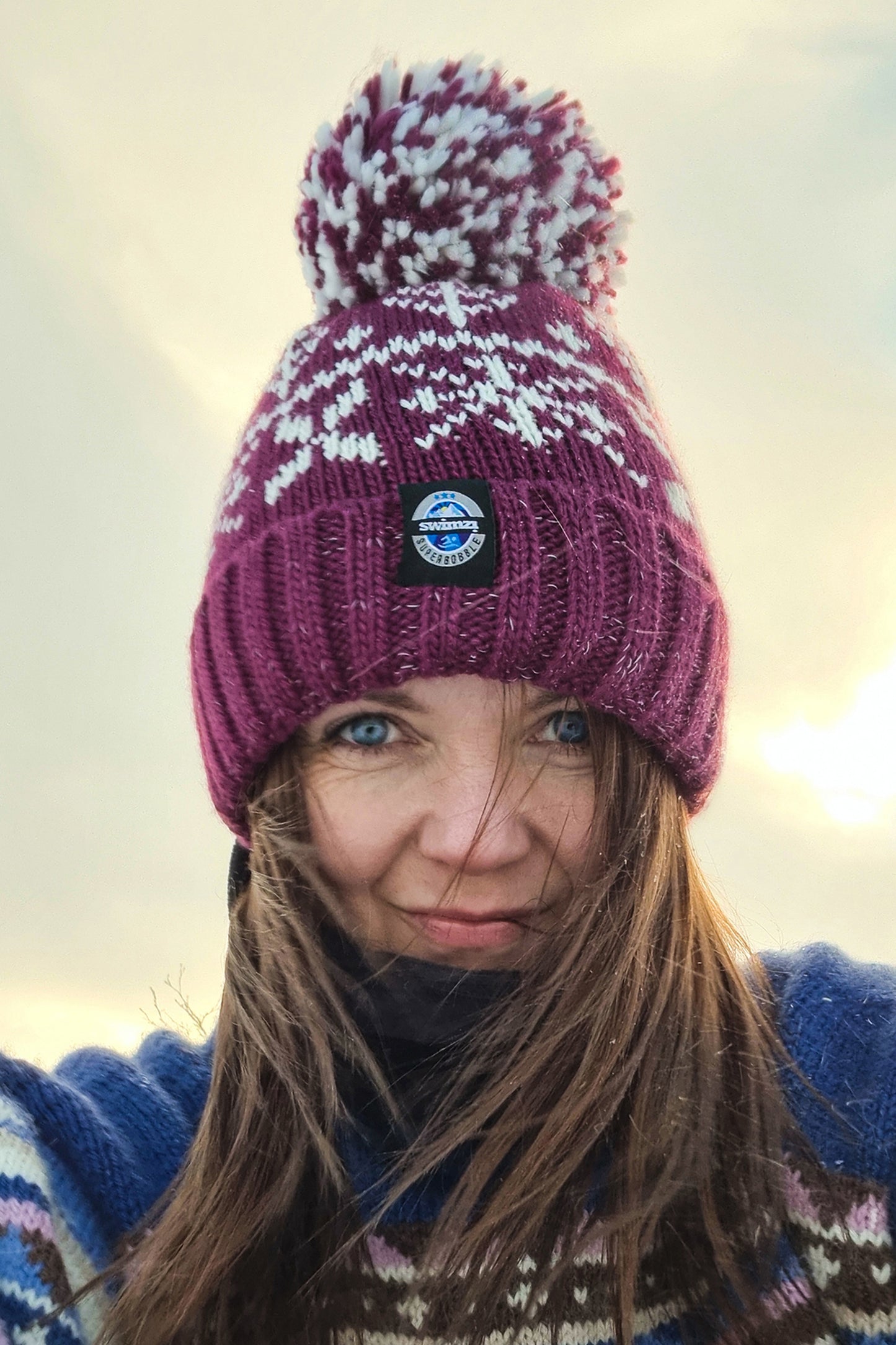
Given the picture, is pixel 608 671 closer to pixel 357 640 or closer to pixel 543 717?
pixel 543 717

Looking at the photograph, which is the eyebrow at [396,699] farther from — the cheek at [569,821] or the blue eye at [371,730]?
the cheek at [569,821]

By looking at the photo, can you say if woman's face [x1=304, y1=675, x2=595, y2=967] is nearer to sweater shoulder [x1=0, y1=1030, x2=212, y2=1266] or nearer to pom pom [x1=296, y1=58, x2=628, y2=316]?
sweater shoulder [x1=0, y1=1030, x2=212, y2=1266]

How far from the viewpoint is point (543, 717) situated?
111 centimetres

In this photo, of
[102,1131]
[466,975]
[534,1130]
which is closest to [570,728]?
[466,975]

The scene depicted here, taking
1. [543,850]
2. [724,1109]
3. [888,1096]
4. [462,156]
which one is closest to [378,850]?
[543,850]

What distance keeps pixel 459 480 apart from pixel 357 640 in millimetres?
183

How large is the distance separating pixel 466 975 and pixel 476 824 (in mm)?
155

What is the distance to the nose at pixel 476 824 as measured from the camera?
105cm

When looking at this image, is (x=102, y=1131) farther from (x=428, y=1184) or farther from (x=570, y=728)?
(x=570, y=728)

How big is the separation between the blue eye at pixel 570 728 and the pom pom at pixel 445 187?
528 mm

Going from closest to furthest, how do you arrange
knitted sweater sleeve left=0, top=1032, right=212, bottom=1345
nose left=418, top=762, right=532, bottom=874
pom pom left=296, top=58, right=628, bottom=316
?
knitted sweater sleeve left=0, top=1032, right=212, bottom=1345 < nose left=418, top=762, right=532, bottom=874 < pom pom left=296, top=58, right=628, bottom=316

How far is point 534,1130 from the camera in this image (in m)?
1.02

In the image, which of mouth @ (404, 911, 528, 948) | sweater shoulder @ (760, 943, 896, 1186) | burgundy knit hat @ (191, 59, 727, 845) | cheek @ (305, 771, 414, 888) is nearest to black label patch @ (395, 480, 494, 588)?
burgundy knit hat @ (191, 59, 727, 845)

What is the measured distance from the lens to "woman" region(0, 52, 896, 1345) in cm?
98
